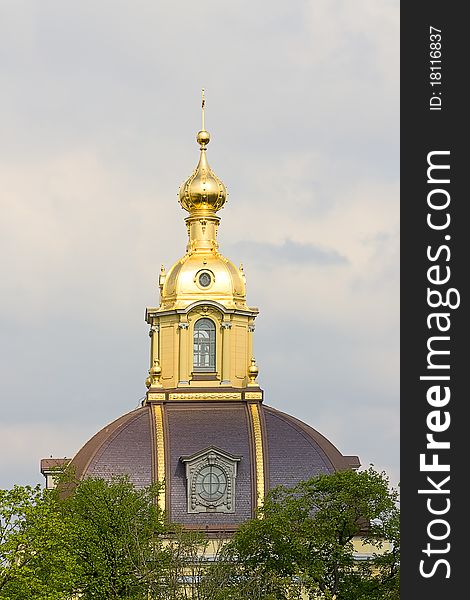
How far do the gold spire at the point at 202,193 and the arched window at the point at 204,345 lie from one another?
246 inches

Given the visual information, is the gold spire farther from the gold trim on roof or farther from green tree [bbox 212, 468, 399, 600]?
green tree [bbox 212, 468, 399, 600]

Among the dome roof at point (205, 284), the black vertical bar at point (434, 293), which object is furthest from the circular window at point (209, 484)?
the black vertical bar at point (434, 293)

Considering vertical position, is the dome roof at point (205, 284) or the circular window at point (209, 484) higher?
the dome roof at point (205, 284)

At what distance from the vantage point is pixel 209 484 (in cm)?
9288

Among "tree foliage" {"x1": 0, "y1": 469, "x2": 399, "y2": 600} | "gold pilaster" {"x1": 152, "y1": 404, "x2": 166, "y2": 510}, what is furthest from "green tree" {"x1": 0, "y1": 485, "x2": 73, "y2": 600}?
"gold pilaster" {"x1": 152, "y1": 404, "x2": 166, "y2": 510}

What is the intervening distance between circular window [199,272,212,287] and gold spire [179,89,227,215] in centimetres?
384

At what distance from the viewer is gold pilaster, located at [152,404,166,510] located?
304 ft

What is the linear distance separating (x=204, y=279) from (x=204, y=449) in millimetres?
12889

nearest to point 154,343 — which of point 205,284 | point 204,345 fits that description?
point 204,345

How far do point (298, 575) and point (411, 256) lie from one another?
103 feet

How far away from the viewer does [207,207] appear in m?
106

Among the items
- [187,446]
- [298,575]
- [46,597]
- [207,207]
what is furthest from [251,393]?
[46,597]

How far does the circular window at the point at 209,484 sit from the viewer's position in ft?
305

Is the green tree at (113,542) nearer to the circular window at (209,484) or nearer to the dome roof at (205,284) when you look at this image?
the circular window at (209,484)
